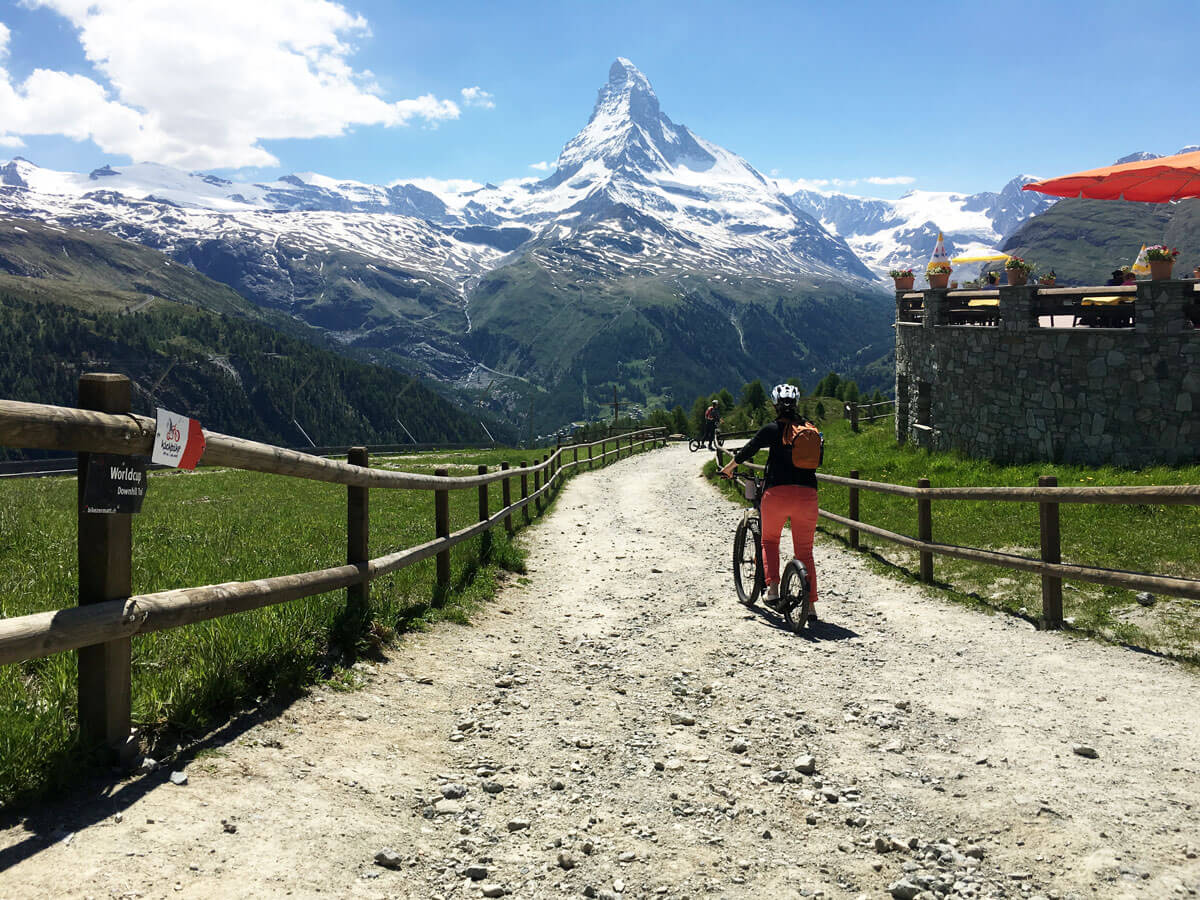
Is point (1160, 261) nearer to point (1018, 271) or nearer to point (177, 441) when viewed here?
point (1018, 271)

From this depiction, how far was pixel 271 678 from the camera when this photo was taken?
5781 millimetres

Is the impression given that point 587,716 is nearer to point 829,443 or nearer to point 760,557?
point 760,557

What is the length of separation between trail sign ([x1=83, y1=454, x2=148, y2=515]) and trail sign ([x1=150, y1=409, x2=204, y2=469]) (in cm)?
14

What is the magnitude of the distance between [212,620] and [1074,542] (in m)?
12.3

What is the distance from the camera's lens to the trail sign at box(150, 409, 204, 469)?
4316 millimetres

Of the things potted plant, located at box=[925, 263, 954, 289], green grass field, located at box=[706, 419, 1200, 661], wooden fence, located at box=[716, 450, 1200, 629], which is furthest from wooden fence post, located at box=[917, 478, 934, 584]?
potted plant, located at box=[925, 263, 954, 289]

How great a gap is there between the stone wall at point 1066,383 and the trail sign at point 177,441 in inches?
743

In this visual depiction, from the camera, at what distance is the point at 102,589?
13.8ft

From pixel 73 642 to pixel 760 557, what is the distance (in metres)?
8.18

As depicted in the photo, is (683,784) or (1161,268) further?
(1161,268)

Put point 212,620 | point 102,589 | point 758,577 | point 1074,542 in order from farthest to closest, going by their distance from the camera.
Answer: point 1074,542 < point 758,577 < point 212,620 < point 102,589

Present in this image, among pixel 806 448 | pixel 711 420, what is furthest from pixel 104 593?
pixel 711 420

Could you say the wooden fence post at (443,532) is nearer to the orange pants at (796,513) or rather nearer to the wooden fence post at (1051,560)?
the orange pants at (796,513)

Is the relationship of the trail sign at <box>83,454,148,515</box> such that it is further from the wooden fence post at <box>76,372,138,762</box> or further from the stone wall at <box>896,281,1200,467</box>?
the stone wall at <box>896,281,1200,467</box>
